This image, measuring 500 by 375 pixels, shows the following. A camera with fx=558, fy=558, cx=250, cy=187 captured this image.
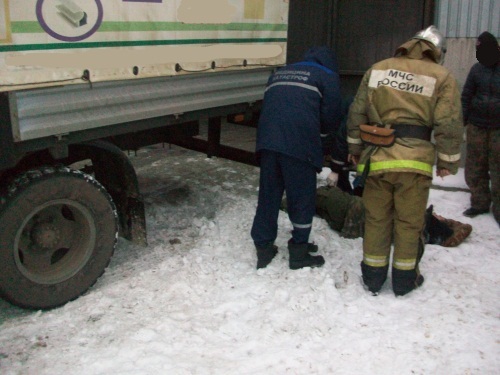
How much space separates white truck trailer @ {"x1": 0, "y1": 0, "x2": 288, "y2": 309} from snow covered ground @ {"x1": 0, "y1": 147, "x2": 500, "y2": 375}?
0.29m

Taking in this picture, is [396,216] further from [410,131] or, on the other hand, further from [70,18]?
[70,18]

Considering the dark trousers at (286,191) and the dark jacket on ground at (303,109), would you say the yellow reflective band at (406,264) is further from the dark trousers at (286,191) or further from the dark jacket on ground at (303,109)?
the dark jacket on ground at (303,109)

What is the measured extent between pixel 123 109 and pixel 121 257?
1.40m

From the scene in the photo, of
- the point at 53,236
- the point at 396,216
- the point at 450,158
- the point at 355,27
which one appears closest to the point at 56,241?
the point at 53,236

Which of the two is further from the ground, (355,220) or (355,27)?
(355,27)

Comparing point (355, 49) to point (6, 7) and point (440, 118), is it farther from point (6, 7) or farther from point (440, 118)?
point (6, 7)

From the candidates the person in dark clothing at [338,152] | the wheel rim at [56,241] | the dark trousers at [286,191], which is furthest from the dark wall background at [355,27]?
the wheel rim at [56,241]

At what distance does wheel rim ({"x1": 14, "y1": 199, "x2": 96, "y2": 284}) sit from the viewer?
3.93 meters

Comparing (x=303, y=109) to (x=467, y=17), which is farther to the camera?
(x=467, y=17)

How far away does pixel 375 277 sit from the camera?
13.5 feet

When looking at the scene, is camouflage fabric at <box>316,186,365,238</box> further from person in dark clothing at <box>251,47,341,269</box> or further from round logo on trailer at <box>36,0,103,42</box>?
round logo on trailer at <box>36,0,103,42</box>

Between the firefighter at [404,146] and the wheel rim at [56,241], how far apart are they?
6.69ft

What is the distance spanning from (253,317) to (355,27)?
5.18 m

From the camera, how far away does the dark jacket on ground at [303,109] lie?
4.21m
